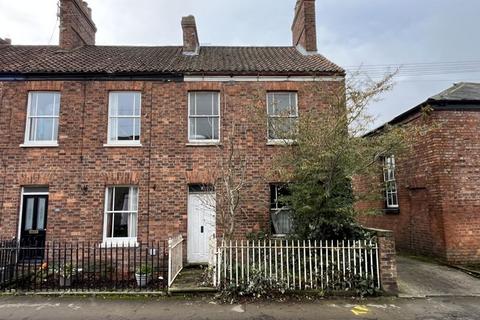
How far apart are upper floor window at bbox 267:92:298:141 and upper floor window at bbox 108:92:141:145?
453 cm

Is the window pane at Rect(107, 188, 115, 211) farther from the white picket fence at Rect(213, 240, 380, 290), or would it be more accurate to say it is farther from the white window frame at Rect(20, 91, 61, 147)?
the white picket fence at Rect(213, 240, 380, 290)

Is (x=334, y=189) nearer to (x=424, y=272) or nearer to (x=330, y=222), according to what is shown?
(x=330, y=222)

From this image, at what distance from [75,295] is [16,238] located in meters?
4.06

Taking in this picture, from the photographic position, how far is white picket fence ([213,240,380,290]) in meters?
8.04

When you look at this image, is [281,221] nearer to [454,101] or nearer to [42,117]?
[454,101]

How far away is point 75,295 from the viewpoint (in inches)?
320

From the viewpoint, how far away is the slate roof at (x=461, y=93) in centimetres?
1132

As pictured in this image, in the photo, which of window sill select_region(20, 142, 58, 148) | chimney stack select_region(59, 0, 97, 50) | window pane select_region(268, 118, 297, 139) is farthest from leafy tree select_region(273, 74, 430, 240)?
chimney stack select_region(59, 0, 97, 50)

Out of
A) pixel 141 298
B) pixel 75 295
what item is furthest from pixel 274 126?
pixel 75 295

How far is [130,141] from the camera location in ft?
37.3

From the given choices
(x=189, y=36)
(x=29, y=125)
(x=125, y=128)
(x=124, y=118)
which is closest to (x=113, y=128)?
(x=125, y=128)

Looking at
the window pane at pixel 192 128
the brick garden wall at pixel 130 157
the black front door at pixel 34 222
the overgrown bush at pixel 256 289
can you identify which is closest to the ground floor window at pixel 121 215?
the brick garden wall at pixel 130 157

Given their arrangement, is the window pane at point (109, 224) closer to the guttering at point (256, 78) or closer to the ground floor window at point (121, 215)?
the ground floor window at point (121, 215)

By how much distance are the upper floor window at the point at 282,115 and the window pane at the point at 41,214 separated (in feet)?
25.6
